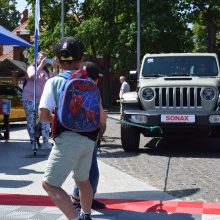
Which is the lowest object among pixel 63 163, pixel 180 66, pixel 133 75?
pixel 63 163

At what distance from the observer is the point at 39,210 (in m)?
5.87

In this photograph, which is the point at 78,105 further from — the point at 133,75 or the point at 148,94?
the point at 133,75

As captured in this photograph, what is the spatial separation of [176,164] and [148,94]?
165 cm

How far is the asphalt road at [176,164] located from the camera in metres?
7.11

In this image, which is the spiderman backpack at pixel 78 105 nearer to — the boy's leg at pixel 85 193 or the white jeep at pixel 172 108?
the boy's leg at pixel 85 193

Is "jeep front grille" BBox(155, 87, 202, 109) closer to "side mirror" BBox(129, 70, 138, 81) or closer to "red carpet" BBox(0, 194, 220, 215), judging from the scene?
"side mirror" BBox(129, 70, 138, 81)

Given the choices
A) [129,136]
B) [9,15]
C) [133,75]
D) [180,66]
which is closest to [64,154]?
[129,136]

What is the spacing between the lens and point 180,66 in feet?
37.6

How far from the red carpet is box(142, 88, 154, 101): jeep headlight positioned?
4.10 metres

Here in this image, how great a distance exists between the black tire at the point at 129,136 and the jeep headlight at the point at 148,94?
616mm

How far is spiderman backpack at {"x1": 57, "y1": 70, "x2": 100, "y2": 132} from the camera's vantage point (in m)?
4.53

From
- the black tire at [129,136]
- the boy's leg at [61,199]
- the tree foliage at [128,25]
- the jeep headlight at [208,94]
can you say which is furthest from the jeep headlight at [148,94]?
the tree foliage at [128,25]

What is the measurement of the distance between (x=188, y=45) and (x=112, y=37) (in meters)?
4.82

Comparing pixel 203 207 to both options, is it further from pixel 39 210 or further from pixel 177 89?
pixel 177 89
